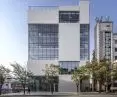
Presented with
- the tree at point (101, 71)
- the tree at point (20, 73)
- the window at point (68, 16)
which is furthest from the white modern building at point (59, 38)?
the tree at point (101, 71)

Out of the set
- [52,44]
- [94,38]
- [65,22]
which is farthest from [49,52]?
[94,38]

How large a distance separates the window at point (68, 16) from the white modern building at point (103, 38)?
1574cm

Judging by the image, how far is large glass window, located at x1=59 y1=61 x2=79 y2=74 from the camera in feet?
361

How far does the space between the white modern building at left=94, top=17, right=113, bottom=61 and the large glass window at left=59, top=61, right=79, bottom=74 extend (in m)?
12.4

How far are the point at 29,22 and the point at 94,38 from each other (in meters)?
30.4

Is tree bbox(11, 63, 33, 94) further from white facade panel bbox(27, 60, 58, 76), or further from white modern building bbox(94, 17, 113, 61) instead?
white modern building bbox(94, 17, 113, 61)

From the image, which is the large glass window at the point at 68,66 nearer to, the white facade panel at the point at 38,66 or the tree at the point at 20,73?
the white facade panel at the point at 38,66

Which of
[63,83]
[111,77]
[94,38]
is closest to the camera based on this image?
[111,77]

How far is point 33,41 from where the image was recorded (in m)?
115

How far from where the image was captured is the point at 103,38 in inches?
4894

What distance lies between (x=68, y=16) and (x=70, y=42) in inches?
340

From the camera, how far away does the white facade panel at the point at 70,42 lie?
363 feet

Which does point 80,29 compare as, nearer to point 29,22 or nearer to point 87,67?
point 29,22

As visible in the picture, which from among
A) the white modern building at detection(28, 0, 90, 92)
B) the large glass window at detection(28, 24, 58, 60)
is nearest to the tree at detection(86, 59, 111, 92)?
the white modern building at detection(28, 0, 90, 92)
